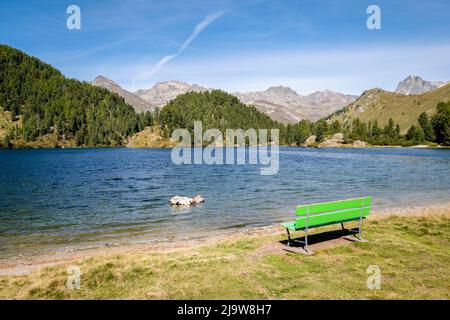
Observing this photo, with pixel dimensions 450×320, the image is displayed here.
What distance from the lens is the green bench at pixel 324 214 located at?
17.4 m

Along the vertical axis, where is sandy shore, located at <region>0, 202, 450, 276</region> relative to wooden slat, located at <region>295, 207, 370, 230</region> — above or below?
below

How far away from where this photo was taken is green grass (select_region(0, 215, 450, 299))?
12.1m

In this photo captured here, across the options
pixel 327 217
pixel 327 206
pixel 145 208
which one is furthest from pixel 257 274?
pixel 145 208

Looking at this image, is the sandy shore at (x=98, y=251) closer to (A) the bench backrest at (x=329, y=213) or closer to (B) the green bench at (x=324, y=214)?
(B) the green bench at (x=324, y=214)

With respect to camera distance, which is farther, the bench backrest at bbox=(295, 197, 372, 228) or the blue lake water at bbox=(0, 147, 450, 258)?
the blue lake water at bbox=(0, 147, 450, 258)

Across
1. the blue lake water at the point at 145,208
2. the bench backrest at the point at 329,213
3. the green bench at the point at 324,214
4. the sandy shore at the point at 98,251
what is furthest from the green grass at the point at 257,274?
the blue lake water at the point at 145,208

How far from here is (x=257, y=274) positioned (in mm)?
14039

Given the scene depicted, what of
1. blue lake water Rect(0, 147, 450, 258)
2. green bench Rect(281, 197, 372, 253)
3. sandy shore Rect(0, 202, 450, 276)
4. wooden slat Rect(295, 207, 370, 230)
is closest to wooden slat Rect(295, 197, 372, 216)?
green bench Rect(281, 197, 372, 253)

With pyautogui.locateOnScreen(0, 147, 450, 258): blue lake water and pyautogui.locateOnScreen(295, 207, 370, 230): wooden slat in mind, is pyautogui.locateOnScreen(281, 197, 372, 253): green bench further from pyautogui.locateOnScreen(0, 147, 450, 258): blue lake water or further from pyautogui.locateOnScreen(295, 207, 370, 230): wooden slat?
pyautogui.locateOnScreen(0, 147, 450, 258): blue lake water

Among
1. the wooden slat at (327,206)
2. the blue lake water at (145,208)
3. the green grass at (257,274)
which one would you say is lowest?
the blue lake water at (145,208)

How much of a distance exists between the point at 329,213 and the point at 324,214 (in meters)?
0.43

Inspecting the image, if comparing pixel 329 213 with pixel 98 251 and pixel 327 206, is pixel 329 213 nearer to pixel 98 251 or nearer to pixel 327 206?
pixel 327 206

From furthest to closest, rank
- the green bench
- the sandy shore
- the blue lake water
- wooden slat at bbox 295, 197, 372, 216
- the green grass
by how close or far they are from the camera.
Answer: the blue lake water → the sandy shore → the green bench → wooden slat at bbox 295, 197, 372, 216 → the green grass
